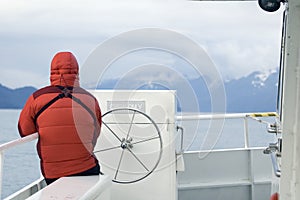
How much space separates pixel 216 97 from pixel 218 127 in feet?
3.59

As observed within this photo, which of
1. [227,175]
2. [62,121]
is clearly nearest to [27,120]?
[62,121]

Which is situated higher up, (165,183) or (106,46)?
(106,46)

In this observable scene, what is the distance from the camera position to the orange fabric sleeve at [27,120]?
2.69m

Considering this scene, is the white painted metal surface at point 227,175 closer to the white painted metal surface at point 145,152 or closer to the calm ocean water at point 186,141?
the calm ocean water at point 186,141

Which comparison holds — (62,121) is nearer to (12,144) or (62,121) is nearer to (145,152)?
(12,144)

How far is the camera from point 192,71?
113 inches

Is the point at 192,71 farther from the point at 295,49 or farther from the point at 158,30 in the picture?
the point at 295,49

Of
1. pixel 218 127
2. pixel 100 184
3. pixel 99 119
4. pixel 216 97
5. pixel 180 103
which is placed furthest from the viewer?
pixel 218 127

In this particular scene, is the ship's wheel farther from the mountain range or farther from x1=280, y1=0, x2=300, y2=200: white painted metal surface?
x1=280, y1=0, x2=300, y2=200: white painted metal surface

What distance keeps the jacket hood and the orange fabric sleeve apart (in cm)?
19

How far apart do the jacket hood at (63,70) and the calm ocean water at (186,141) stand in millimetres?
374

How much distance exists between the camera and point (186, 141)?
3660mm

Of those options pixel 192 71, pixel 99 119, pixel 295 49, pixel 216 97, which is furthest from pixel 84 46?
pixel 295 49

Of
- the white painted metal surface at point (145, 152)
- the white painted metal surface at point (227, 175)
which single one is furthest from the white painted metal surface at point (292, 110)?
the white painted metal surface at point (227, 175)
